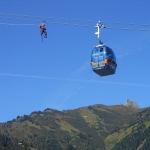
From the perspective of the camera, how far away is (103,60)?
116ft

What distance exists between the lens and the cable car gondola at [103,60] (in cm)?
3434

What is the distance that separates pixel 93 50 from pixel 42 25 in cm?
554

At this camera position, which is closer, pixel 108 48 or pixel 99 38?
pixel 99 38

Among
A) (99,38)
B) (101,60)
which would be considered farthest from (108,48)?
(99,38)

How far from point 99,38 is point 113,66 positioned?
4817 mm

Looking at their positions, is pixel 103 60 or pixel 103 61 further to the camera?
pixel 103 60

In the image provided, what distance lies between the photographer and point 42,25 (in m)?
34.7

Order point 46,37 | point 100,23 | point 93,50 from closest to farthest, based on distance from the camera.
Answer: point 100,23
point 46,37
point 93,50

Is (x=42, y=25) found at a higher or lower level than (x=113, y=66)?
higher

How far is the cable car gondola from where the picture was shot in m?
34.3

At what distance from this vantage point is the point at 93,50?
1444 inches

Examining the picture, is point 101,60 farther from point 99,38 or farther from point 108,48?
point 99,38

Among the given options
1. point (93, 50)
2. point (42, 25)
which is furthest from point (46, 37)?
point (93, 50)

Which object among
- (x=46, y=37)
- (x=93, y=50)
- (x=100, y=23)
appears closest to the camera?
(x=100, y=23)
